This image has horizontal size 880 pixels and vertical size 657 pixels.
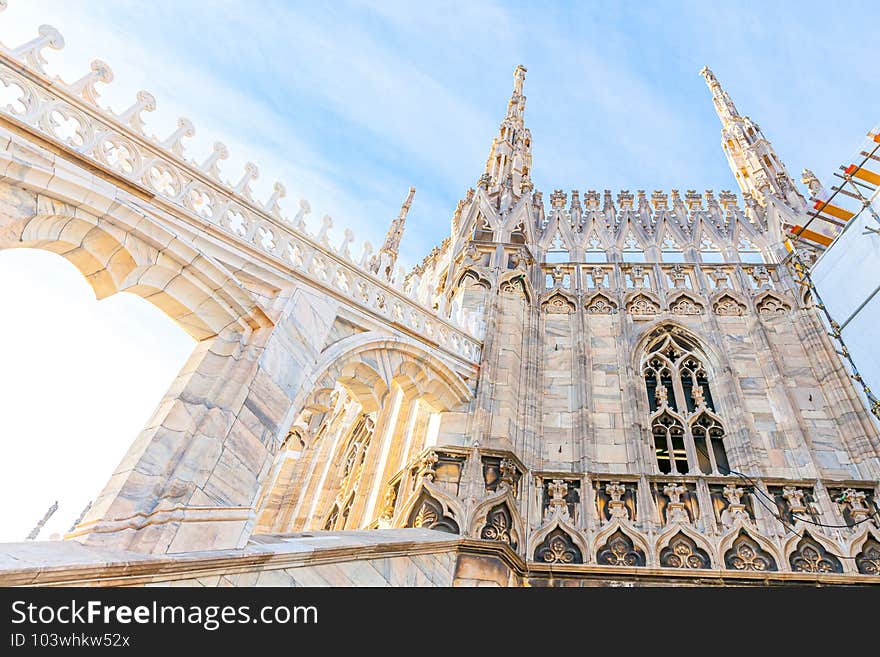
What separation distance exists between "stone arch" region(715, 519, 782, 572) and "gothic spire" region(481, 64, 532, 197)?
27.2 feet

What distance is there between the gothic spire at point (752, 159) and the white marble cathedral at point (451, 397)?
0.57m

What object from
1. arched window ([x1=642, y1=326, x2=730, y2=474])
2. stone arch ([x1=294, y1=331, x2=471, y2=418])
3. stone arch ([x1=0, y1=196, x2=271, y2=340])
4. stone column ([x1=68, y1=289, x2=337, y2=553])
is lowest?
stone column ([x1=68, y1=289, x2=337, y2=553])

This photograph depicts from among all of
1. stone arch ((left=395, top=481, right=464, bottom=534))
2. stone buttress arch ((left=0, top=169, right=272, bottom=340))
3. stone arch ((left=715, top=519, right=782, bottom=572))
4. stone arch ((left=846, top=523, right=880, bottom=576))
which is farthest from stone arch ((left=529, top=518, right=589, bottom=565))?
stone buttress arch ((left=0, top=169, right=272, bottom=340))

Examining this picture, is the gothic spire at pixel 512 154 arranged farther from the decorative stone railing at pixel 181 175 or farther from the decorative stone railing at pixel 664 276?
the decorative stone railing at pixel 181 175

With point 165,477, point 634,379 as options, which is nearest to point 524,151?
point 634,379

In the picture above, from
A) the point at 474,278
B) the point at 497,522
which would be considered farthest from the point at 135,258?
the point at 474,278

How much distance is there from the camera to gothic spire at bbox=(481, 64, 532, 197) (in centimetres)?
1404

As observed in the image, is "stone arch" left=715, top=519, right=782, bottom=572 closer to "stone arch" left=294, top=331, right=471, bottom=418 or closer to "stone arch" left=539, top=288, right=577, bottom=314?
"stone arch" left=294, top=331, right=471, bottom=418

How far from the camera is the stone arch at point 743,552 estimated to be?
297 inches

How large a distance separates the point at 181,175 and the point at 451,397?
4.52 meters

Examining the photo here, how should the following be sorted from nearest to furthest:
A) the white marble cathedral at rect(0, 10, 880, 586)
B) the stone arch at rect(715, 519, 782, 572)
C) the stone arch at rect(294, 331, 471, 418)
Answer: the white marble cathedral at rect(0, 10, 880, 586) → the stone arch at rect(294, 331, 471, 418) → the stone arch at rect(715, 519, 782, 572)

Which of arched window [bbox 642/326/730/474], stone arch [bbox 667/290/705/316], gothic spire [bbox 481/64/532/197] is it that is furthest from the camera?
gothic spire [bbox 481/64/532/197]

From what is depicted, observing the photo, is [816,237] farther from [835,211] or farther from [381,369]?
[381,369]

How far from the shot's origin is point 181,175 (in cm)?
674
